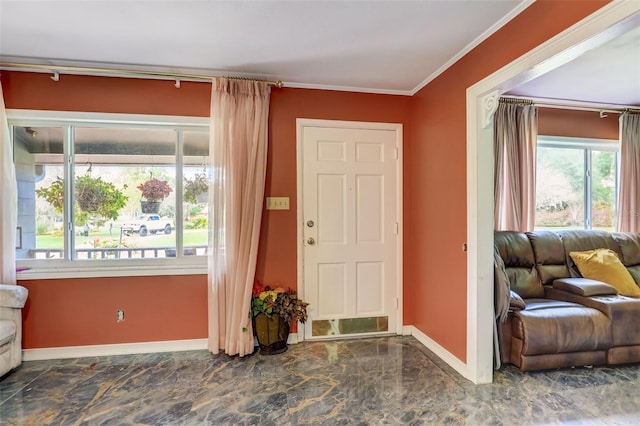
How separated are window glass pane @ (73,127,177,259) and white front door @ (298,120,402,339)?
1.25 meters

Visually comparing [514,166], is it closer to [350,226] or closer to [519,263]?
[519,263]

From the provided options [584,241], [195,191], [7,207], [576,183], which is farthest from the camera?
[576,183]

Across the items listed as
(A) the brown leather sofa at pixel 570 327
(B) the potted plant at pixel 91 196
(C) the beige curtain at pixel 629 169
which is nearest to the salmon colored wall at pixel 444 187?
(A) the brown leather sofa at pixel 570 327

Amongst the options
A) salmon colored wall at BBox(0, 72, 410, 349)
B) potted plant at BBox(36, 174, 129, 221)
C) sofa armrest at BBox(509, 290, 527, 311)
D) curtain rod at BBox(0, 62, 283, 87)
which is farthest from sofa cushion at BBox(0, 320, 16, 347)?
sofa armrest at BBox(509, 290, 527, 311)

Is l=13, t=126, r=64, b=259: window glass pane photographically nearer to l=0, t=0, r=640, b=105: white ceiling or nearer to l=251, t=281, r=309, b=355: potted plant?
l=0, t=0, r=640, b=105: white ceiling

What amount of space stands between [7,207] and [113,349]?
1.41 metres

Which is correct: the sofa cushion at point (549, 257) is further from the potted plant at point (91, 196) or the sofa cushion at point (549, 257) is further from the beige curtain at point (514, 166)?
the potted plant at point (91, 196)

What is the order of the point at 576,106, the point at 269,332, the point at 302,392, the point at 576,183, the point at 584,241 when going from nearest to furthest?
the point at 302,392 → the point at 269,332 → the point at 584,241 → the point at 576,106 → the point at 576,183

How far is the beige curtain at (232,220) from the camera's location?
2662 mm

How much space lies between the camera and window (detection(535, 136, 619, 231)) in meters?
3.53

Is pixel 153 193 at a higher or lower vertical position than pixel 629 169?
lower

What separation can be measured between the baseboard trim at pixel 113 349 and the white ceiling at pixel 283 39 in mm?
2348

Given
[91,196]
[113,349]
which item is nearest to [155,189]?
Result: [91,196]

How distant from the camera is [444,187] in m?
2.59
